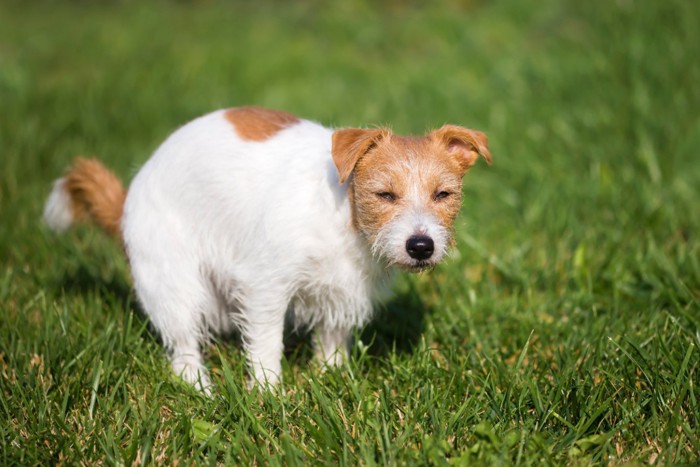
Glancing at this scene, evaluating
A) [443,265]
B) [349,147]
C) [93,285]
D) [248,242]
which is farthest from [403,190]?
[93,285]

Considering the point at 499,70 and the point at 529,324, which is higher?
the point at 499,70

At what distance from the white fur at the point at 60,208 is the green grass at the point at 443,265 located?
0.42 m

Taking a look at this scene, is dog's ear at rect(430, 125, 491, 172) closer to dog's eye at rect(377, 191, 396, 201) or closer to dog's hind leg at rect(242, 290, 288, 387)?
dog's eye at rect(377, 191, 396, 201)

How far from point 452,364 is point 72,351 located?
1889 mm

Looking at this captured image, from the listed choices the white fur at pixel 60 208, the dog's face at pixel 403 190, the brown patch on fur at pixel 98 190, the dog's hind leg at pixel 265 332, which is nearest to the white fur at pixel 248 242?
the dog's hind leg at pixel 265 332

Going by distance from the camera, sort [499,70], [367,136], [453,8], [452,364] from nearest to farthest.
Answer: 1. [367,136]
2. [452,364]
3. [499,70]
4. [453,8]

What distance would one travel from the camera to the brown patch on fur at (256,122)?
373 centimetres

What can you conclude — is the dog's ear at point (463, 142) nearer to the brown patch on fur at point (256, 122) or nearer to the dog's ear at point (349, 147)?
the dog's ear at point (349, 147)

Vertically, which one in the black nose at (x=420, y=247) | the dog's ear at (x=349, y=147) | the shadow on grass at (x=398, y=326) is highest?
the dog's ear at (x=349, y=147)

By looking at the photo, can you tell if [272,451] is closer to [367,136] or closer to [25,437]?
[25,437]

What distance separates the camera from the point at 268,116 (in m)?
3.85

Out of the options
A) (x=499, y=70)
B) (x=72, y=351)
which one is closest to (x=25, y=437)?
(x=72, y=351)

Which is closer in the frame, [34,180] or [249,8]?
[34,180]

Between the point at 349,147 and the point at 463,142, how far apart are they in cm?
62
